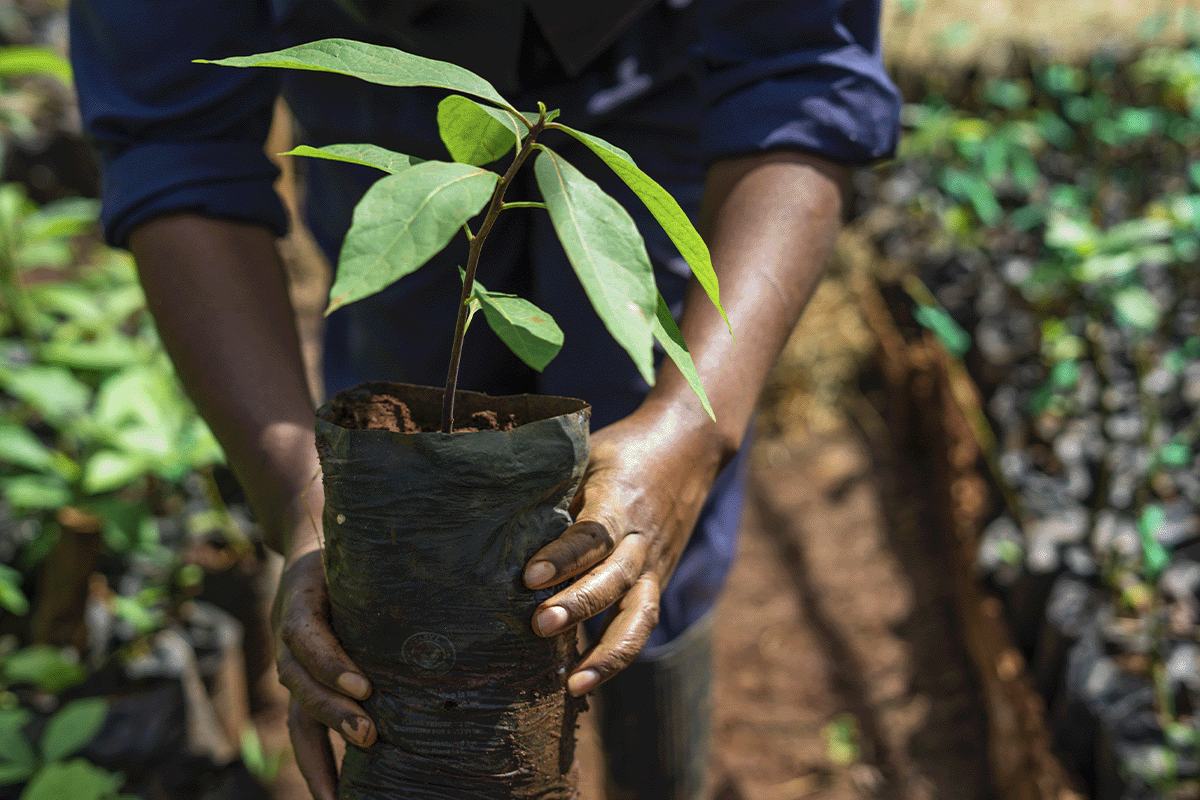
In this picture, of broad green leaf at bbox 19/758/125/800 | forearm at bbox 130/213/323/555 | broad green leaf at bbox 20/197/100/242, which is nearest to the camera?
forearm at bbox 130/213/323/555

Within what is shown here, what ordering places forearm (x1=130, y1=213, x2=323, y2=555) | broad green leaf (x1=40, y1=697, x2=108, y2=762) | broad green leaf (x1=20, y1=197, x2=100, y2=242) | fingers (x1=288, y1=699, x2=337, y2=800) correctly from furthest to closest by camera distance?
1. broad green leaf (x1=20, y1=197, x2=100, y2=242)
2. broad green leaf (x1=40, y1=697, x2=108, y2=762)
3. forearm (x1=130, y1=213, x2=323, y2=555)
4. fingers (x1=288, y1=699, x2=337, y2=800)

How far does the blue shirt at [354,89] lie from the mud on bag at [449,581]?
479mm

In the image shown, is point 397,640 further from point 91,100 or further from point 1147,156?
point 1147,156

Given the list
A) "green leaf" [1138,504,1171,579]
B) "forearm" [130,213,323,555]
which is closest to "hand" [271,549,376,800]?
"forearm" [130,213,323,555]

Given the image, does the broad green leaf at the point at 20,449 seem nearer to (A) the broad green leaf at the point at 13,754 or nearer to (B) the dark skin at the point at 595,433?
(A) the broad green leaf at the point at 13,754

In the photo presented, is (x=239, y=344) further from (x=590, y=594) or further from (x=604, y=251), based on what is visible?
(x=604, y=251)

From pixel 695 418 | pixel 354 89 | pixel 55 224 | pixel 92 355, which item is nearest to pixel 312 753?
pixel 695 418

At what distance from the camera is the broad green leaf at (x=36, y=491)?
5.16 feet

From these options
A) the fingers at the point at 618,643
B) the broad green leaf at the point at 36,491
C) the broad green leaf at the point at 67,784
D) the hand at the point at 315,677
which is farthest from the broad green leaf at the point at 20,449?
the fingers at the point at 618,643

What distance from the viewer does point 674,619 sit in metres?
1.48

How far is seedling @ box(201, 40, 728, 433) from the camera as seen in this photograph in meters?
0.50

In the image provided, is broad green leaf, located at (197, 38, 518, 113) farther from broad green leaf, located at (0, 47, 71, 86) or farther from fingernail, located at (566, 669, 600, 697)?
broad green leaf, located at (0, 47, 71, 86)

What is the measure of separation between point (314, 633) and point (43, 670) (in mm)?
1090

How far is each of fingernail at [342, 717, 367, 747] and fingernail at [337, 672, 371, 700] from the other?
0.02m
